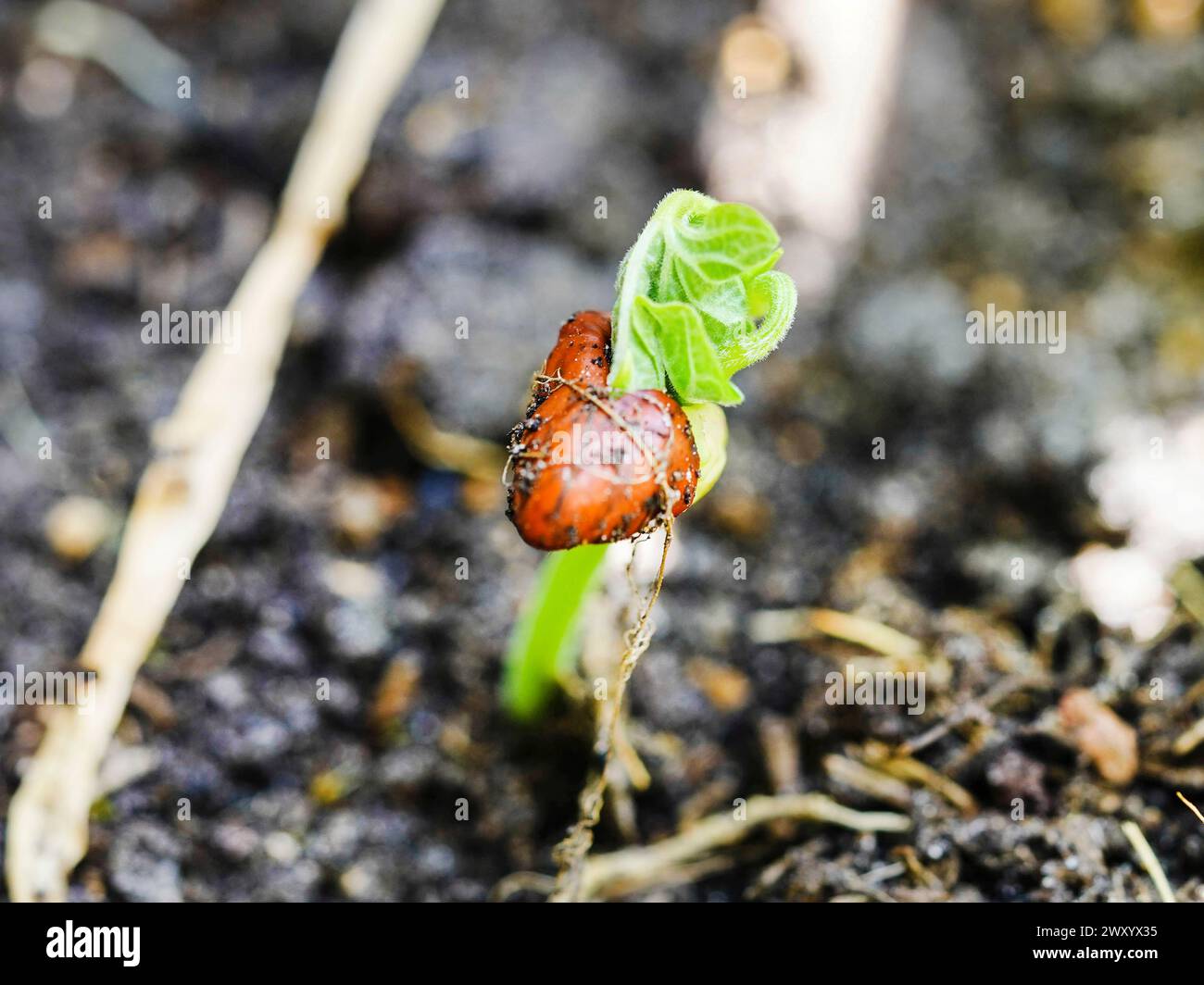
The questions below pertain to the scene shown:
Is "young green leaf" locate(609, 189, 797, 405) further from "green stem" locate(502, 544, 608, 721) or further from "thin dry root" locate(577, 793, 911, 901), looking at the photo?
"thin dry root" locate(577, 793, 911, 901)

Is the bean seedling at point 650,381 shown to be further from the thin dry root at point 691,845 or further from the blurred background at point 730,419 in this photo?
the blurred background at point 730,419

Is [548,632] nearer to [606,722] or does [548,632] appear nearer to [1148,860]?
[606,722]

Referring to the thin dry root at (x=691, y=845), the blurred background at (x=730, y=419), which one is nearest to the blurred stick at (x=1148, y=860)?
the blurred background at (x=730, y=419)

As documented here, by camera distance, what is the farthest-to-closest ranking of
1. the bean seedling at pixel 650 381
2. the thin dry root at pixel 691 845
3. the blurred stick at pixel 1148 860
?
the thin dry root at pixel 691 845 < the blurred stick at pixel 1148 860 < the bean seedling at pixel 650 381

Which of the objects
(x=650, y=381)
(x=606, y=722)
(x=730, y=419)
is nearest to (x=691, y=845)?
(x=606, y=722)

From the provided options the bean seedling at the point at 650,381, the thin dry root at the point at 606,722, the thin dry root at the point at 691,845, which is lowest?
the thin dry root at the point at 691,845

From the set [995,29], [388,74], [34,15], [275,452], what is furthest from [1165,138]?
[34,15]

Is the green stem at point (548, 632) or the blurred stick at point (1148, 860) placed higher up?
the green stem at point (548, 632)
